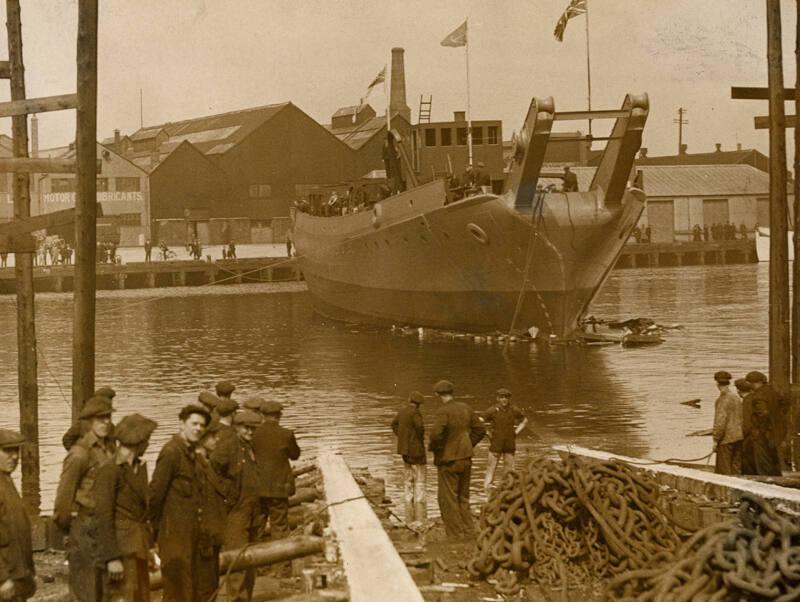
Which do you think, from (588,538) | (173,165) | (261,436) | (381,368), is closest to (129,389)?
(381,368)

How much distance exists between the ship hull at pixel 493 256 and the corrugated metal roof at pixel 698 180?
4583 centimetres

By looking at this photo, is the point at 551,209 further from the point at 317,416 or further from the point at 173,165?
the point at 173,165

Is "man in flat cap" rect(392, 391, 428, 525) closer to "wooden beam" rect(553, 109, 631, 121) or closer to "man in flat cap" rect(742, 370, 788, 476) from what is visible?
"man in flat cap" rect(742, 370, 788, 476)

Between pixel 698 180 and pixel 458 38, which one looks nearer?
pixel 458 38

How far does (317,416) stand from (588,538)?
13.8 m

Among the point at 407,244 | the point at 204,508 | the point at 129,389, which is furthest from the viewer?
the point at 407,244

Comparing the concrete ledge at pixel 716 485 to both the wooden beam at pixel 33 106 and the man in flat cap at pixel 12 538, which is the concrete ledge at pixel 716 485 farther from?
the wooden beam at pixel 33 106

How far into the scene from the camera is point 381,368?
1214 inches

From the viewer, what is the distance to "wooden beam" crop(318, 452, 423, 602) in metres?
6.78

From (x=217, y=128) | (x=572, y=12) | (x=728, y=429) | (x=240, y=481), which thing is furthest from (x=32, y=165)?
(x=217, y=128)

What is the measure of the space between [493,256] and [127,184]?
4744 centimetres

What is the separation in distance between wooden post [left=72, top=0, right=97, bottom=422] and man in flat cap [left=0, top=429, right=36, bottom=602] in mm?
4802

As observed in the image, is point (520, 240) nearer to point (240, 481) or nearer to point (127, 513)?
point (240, 481)

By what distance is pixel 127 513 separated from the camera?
699cm
